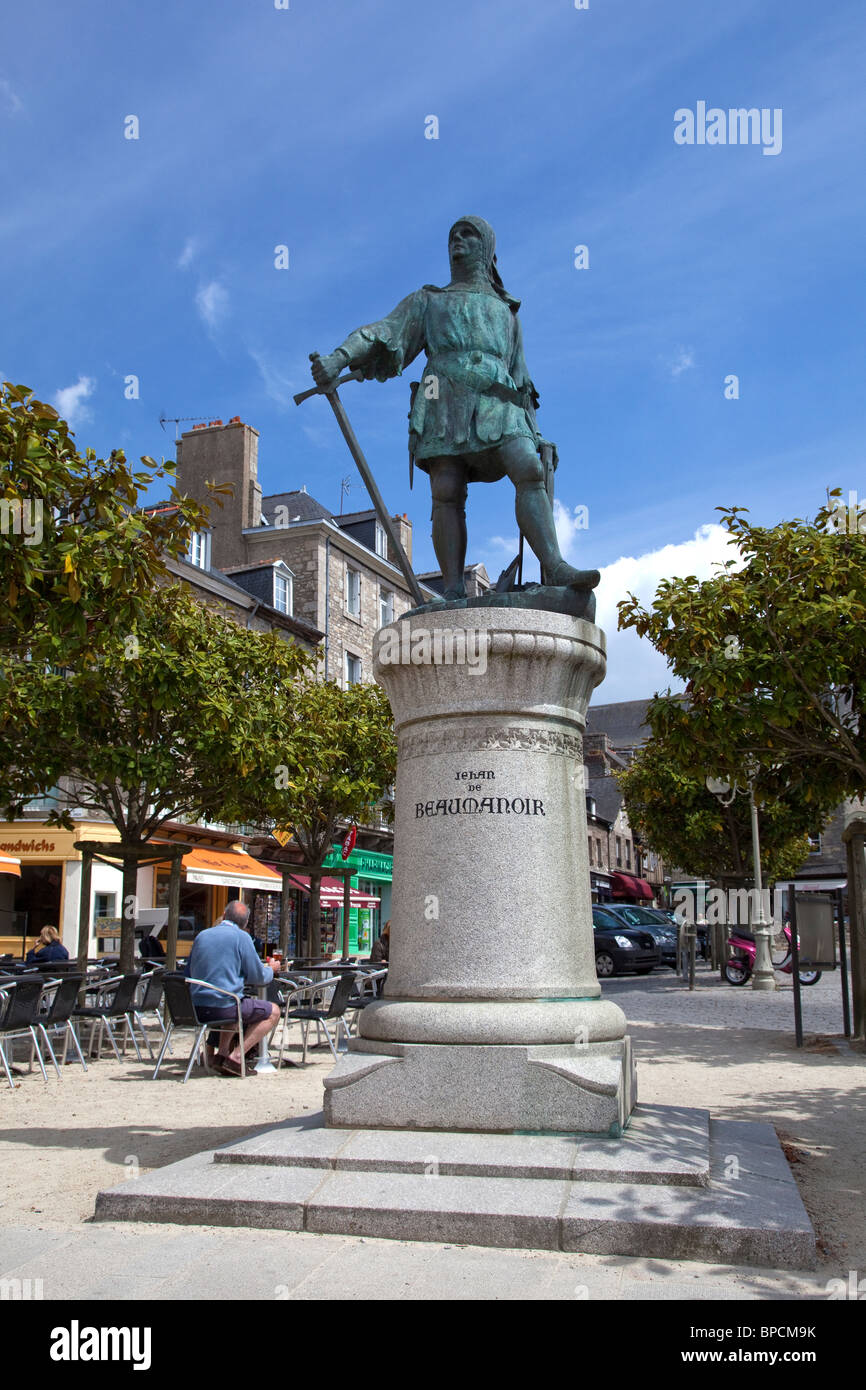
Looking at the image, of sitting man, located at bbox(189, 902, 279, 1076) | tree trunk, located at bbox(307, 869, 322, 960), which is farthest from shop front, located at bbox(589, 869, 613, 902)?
sitting man, located at bbox(189, 902, 279, 1076)

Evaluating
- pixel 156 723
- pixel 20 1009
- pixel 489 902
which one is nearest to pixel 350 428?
pixel 489 902

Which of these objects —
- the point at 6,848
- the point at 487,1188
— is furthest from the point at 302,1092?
the point at 6,848

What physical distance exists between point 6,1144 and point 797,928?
8725mm

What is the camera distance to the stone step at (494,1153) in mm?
4309

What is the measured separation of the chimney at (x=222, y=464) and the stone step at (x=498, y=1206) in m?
31.8

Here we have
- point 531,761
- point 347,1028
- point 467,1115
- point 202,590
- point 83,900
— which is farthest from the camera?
point 202,590

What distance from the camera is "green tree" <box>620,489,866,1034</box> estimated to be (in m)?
10.2

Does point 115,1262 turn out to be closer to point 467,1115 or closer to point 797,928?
point 467,1115

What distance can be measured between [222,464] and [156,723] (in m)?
24.0

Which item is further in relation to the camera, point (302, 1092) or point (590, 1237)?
point (302, 1092)

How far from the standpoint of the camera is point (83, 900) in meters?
13.5

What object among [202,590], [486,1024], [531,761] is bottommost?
[486,1024]

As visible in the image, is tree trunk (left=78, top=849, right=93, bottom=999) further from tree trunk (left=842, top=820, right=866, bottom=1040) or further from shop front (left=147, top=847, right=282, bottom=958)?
tree trunk (left=842, top=820, right=866, bottom=1040)

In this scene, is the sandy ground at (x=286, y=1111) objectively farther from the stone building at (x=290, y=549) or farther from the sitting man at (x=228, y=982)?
the stone building at (x=290, y=549)
